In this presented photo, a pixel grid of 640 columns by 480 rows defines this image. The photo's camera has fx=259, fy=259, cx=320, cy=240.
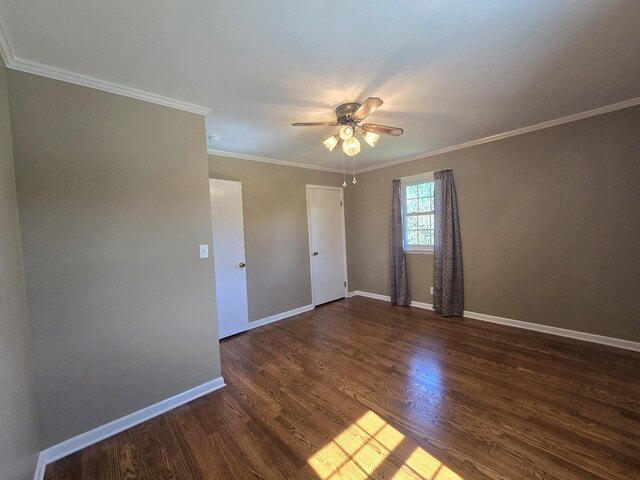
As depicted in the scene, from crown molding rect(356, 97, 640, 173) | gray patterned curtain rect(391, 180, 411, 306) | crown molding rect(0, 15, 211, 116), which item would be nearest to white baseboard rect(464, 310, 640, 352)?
gray patterned curtain rect(391, 180, 411, 306)

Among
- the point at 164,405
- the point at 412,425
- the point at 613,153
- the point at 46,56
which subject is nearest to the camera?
the point at 46,56

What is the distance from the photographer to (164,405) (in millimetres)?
1995

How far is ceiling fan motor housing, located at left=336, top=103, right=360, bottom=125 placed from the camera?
212 cm

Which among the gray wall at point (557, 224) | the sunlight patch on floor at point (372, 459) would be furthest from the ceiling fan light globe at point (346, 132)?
the gray wall at point (557, 224)

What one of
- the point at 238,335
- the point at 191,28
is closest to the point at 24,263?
the point at 191,28

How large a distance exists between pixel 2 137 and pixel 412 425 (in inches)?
115

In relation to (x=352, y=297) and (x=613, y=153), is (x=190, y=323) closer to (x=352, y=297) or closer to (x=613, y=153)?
(x=352, y=297)

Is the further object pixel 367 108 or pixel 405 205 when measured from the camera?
pixel 405 205

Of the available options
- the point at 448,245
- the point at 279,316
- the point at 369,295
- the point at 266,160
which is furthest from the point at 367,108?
the point at 369,295

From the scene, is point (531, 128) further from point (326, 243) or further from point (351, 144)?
point (326, 243)

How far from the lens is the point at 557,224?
2918mm

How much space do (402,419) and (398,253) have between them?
275 cm

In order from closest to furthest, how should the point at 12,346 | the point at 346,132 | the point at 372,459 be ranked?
the point at 12,346
the point at 372,459
the point at 346,132

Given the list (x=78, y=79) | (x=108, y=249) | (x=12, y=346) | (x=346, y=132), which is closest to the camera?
(x=12, y=346)
